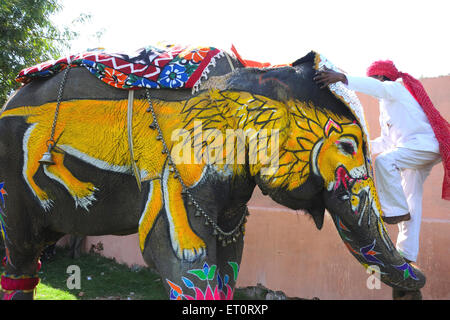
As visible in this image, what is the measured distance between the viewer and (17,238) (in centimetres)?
262

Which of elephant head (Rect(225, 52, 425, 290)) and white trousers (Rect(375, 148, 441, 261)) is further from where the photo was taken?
white trousers (Rect(375, 148, 441, 261))

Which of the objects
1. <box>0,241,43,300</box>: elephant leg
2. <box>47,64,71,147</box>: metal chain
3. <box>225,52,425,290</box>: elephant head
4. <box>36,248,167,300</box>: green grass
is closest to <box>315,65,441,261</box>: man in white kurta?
<box>225,52,425,290</box>: elephant head

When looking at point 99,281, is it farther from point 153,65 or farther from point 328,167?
point 328,167

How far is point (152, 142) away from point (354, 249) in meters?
1.12

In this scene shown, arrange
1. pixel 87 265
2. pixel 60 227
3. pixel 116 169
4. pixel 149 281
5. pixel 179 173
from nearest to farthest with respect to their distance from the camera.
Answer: pixel 179 173 → pixel 116 169 → pixel 60 227 → pixel 149 281 → pixel 87 265

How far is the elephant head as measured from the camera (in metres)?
2.19

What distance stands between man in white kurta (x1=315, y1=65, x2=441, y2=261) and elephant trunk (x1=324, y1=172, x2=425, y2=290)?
0.85ft

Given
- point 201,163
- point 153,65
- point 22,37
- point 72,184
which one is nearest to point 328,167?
point 201,163

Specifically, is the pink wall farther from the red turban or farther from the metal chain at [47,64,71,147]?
the metal chain at [47,64,71,147]

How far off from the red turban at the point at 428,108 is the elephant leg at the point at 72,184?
180cm

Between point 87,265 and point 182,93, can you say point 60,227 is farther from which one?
point 87,265

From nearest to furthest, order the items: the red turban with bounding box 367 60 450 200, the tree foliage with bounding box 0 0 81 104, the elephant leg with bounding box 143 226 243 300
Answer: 1. the elephant leg with bounding box 143 226 243 300
2. the red turban with bounding box 367 60 450 200
3. the tree foliage with bounding box 0 0 81 104

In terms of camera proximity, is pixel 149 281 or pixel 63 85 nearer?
pixel 63 85
